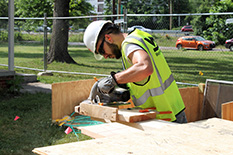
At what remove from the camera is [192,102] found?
17.6ft

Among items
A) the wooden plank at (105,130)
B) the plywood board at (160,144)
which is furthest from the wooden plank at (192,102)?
the plywood board at (160,144)

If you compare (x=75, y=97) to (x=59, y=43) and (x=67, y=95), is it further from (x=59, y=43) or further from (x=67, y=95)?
(x=59, y=43)

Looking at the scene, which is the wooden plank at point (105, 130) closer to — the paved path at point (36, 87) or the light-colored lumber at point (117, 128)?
the light-colored lumber at point (117, 128)

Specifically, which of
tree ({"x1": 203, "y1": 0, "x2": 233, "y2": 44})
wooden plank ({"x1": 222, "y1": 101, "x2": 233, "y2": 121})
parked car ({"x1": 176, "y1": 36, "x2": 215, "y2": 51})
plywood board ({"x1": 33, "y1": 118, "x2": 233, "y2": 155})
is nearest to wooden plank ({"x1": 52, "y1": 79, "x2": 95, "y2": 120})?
wooden plank ({"x1": 222, "y1": 101, "x2": 233, "y2": 121})

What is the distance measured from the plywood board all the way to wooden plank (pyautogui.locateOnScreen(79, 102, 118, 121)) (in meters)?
1.04

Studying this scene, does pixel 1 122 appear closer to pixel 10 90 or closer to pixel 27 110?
pixel 27 110

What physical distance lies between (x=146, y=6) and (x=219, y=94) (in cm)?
6011

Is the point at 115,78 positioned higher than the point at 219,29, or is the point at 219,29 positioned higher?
the point at 219,29

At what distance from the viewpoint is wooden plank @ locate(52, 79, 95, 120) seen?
205 inches

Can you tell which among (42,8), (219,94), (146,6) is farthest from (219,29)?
(146,6)

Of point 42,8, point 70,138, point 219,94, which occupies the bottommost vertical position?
point 70,138

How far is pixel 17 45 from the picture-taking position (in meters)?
16.3

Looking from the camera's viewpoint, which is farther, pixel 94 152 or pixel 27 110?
pixel 27 110

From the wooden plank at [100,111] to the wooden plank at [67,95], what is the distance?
4.31ft
